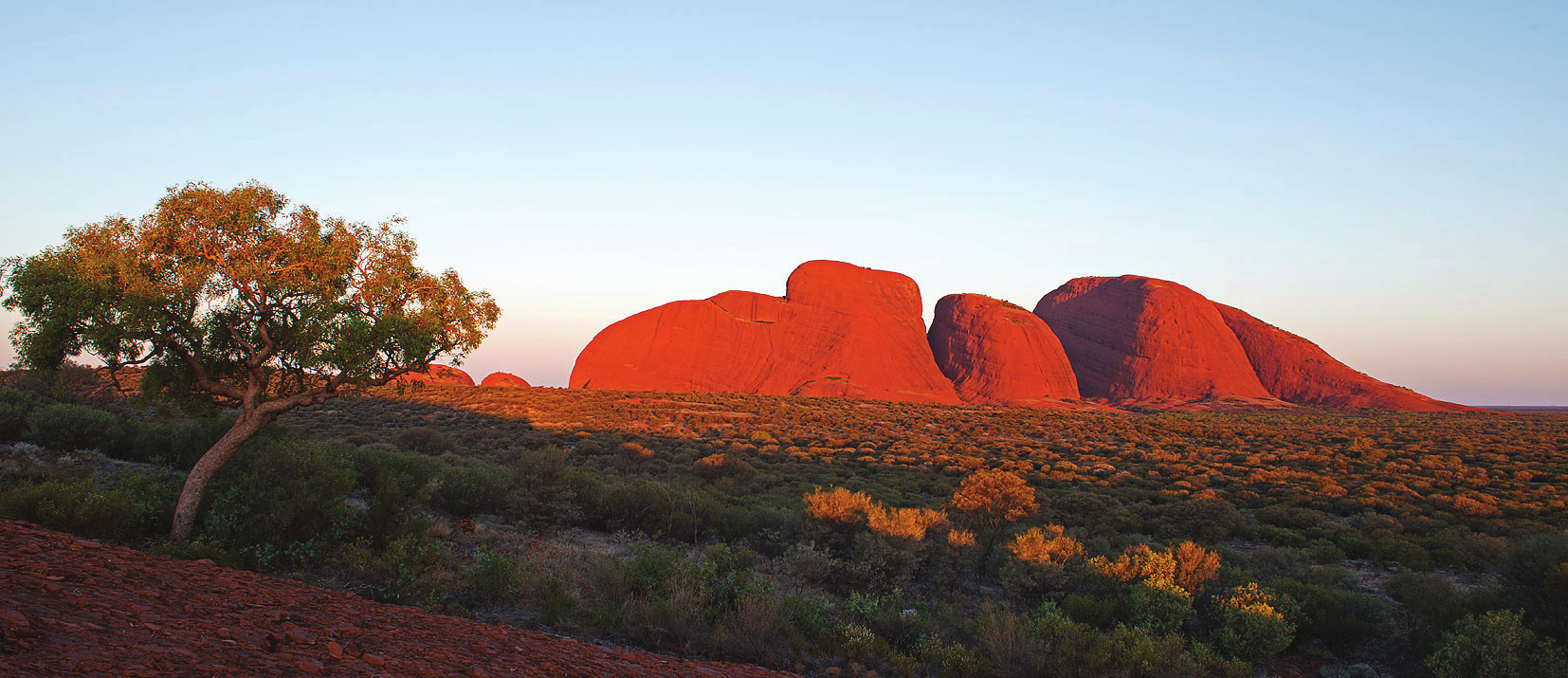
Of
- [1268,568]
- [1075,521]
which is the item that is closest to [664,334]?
[1075,521]

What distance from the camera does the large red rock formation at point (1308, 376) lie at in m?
71.3

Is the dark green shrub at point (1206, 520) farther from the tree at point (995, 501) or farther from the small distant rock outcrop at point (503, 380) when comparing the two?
the small distant rock outcrop at point (503, 380)

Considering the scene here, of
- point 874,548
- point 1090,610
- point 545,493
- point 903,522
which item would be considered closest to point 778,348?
point 545,493

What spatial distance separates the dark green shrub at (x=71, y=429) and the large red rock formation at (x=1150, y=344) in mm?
78535

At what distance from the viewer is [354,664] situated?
14.9 ft

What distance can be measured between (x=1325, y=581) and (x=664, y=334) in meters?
62.5

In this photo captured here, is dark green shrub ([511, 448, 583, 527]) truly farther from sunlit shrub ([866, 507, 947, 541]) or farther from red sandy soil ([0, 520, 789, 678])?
red sandy soil ([0, 520, 789, 678])

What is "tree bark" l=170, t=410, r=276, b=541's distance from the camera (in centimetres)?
747

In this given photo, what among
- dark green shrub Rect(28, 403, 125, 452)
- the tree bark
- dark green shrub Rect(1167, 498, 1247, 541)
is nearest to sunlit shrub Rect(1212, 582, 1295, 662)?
dark green shrub Rect(1167, 498, 1247, 541)

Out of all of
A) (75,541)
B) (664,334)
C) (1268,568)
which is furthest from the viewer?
(664,334)

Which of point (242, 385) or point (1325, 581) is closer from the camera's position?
point (242, 385)

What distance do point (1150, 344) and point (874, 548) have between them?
7788cm

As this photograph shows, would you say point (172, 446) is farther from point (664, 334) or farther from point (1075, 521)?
point (664, 334)

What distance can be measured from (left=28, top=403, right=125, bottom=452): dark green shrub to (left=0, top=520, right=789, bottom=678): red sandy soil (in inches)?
297
